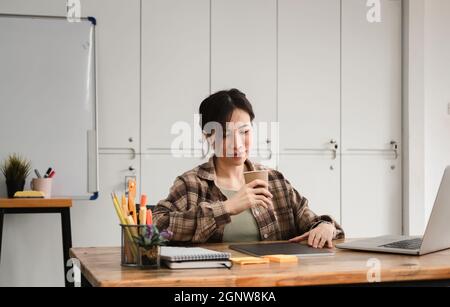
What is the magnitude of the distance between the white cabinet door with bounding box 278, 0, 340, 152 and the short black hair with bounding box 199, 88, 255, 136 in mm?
1926

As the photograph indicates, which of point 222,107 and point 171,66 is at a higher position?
point 171,66

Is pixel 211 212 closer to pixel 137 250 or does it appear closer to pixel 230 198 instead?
pixel 230 198

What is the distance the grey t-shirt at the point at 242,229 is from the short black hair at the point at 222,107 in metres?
0.32

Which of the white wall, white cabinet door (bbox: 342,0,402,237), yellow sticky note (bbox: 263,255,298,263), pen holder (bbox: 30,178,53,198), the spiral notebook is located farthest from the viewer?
the white wall

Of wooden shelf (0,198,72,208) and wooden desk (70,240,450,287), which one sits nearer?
wooden desk (70,240,450,287)

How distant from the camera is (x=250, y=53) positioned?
4332mm

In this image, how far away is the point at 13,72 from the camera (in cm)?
391

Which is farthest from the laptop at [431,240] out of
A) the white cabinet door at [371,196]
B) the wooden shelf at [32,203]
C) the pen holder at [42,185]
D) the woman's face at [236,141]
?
the white cabinet door at [371,196]

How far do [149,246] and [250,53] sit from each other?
2.93 metres

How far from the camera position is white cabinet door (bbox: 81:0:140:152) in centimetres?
407

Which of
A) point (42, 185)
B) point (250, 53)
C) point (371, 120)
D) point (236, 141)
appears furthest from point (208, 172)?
point (371, 120)

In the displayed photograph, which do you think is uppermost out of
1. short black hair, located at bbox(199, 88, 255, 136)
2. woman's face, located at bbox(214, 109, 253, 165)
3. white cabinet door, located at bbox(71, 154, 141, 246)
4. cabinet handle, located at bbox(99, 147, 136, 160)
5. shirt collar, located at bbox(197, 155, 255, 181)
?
short black hair, located at bbox(199, 88, 255, 136)

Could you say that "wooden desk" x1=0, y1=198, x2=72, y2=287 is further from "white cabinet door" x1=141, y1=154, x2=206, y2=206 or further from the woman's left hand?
the woman's left hand

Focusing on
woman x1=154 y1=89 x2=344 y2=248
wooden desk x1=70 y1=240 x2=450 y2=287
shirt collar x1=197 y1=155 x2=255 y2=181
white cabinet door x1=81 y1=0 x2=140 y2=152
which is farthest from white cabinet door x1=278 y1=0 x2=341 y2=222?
wooden desk x1=70 y1=240 x2=450 y2=287
